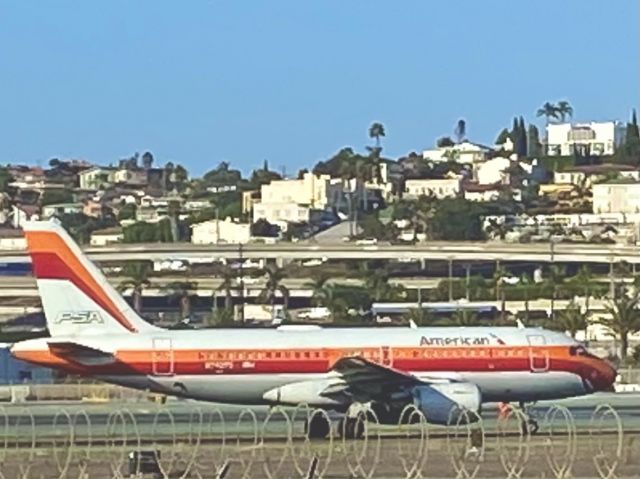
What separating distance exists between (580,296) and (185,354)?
3548 inches

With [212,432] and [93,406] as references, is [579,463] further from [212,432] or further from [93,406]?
[93,406]

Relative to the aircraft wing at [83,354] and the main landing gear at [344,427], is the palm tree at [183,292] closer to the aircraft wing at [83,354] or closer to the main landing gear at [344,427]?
the aircraft wing at [83,354]

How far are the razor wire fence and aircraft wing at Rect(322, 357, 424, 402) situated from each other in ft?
2.27

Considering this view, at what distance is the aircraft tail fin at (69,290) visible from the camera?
50250 mm

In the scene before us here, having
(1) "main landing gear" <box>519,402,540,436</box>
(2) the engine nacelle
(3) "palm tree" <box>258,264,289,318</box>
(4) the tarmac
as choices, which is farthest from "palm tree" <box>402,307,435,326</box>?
(2) the engine nacelle

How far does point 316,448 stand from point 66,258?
11437 millimetres

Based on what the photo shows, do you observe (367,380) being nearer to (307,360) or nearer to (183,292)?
(307,360)

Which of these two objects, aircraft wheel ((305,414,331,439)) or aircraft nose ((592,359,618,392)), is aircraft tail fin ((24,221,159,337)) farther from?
aircraft nose ((592,359,618,392))

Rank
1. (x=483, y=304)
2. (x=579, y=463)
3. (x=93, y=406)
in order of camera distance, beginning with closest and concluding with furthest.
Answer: (x=579, y=463)
(x=93, y=406)
(x=483, y=304)

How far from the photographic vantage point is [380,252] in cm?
16638

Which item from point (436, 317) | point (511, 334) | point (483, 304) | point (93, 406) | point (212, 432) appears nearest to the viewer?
point (212, 432)

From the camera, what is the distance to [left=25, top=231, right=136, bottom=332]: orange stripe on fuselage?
50406mm

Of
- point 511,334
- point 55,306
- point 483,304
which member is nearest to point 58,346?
point 55,306

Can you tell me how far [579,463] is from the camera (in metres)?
38.2
